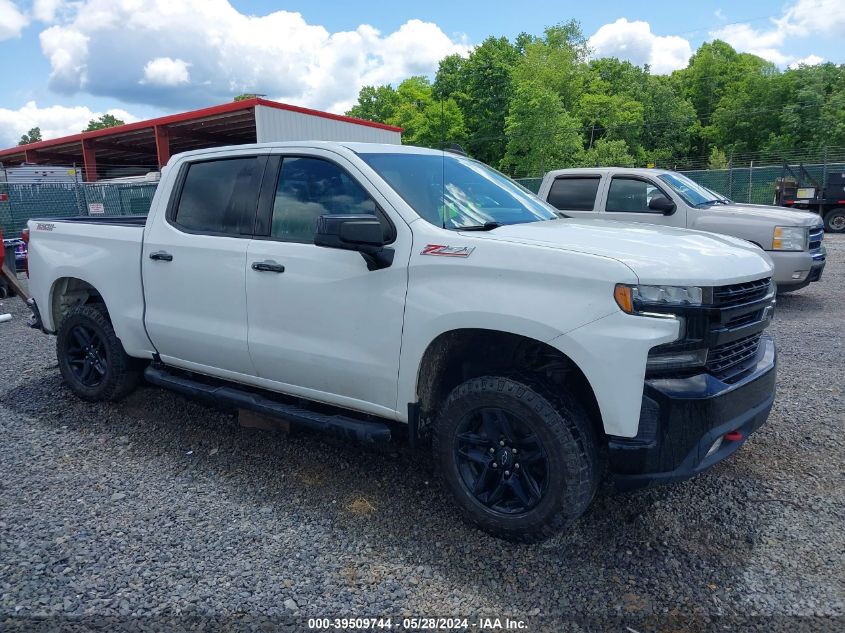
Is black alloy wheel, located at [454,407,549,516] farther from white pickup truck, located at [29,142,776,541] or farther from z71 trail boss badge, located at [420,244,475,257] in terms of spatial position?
z71 trail boss badge, located at [420,244,475,257]

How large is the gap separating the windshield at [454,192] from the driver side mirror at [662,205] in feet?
16.1

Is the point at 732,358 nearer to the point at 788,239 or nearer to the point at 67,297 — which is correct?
the point at 67,297

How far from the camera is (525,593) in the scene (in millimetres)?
2801

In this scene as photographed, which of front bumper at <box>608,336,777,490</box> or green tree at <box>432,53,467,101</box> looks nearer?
front bumper at <box>608,336,777,490</box>

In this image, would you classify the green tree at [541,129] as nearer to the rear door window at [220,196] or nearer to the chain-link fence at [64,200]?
the chain-link fence at [64,200]

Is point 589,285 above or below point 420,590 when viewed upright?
above

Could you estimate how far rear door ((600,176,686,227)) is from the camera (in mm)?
8922

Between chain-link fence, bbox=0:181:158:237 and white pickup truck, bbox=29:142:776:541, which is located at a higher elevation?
white pickup truck, bbox=29:142:776:541

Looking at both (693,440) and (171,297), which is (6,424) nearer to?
(171,297)

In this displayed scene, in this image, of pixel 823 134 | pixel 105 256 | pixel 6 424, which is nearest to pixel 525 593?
pixel 105 256

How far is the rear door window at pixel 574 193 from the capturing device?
930cm

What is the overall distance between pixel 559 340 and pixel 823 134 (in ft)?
219

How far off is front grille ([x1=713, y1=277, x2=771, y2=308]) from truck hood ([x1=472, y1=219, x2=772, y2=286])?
0.13ft

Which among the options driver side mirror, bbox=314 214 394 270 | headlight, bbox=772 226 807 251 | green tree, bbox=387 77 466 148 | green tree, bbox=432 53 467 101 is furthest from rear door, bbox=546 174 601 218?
green tree, bbox=432 53 467 101
